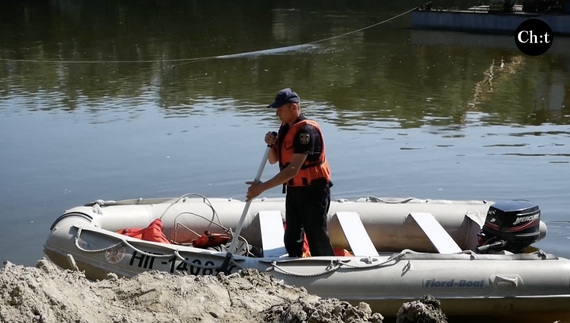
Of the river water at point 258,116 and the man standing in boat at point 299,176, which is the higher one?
the man standing in boat at point 299,176

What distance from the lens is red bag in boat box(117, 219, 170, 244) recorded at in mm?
6934

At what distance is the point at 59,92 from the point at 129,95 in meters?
1.46

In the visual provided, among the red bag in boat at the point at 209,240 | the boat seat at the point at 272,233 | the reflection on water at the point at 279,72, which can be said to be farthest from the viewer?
the reflection on water at the point at 279,72

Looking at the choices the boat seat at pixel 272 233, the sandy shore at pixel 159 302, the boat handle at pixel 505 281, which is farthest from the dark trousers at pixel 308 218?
the sandy shore at pixel 159 302

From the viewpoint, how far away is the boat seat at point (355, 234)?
6.67 meters

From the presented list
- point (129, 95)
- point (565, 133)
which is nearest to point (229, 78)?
point (129, 95)

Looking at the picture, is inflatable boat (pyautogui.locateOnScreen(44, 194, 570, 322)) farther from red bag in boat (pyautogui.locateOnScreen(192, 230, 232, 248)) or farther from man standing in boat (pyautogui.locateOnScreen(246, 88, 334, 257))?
man standing in boat (pyautogui.locateOnScreen(246, 88, 334, 257))

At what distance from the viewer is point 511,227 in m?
6.68

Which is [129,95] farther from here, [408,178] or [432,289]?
[432,289]

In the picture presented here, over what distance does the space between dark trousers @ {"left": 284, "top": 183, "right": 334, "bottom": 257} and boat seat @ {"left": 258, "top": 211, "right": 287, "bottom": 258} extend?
12 cm

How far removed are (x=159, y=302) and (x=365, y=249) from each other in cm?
254

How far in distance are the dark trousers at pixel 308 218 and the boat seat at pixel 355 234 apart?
26 centimetres

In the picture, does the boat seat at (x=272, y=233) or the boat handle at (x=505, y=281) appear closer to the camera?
the boat handle at (x=505, y=281)

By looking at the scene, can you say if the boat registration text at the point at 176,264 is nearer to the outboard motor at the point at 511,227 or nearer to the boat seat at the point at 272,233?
the boat seat at the point at 272,233
